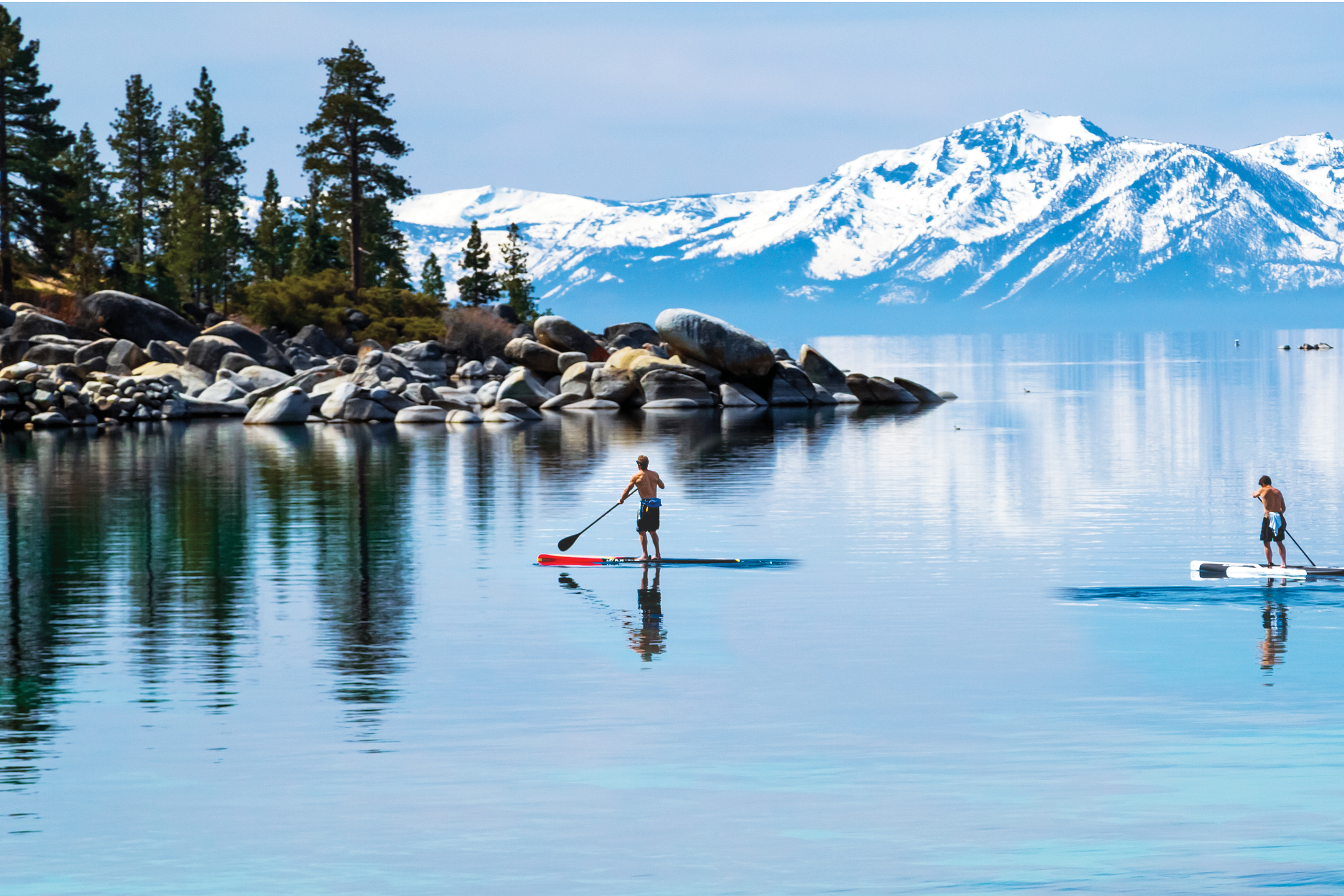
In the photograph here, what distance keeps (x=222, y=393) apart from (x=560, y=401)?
14.7 m

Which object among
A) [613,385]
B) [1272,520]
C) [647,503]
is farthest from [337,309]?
[1272,520]

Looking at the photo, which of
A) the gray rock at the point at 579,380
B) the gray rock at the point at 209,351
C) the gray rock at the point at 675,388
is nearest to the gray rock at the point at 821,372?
the gray rock at the point at 675,388

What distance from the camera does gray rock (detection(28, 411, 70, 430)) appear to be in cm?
6012

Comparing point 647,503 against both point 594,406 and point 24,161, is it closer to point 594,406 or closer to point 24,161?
point 594,406

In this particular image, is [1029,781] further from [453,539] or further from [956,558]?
[453,539]

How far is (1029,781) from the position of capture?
1203cm

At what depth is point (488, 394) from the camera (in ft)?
228

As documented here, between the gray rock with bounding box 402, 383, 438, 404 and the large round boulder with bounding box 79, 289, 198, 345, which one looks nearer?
the gray rock with bounding box 402, 383, 438, 404

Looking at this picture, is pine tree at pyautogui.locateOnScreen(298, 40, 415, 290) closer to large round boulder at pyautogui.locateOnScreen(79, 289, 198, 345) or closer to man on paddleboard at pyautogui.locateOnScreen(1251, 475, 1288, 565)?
large round boulder at pyautogui.locateOnScreen(79, 289, 198, 345)

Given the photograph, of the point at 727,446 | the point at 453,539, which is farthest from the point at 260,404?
the point at 453,539

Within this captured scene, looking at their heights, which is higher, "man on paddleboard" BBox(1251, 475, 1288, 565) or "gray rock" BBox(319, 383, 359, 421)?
"gray rock" BBox(319, 383, 359, 421)

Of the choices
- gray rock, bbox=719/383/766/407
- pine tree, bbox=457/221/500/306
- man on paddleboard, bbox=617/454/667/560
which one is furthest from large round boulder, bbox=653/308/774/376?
man on paddleboard, bbox=617/454/667/560

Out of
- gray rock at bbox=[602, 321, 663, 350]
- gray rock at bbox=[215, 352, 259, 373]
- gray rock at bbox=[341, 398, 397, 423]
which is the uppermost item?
gray rock at bbox=[602, 321, 663, 350]

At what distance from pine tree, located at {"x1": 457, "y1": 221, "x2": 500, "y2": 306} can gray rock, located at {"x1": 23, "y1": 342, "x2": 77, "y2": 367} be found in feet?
136
